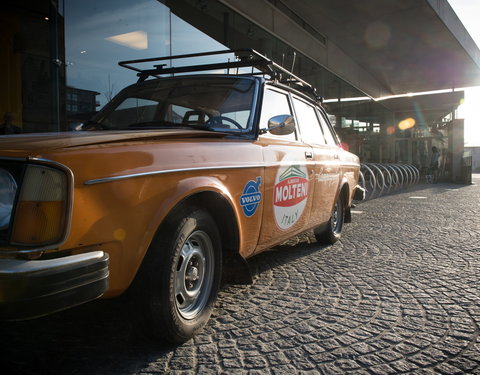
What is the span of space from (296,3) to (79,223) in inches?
448

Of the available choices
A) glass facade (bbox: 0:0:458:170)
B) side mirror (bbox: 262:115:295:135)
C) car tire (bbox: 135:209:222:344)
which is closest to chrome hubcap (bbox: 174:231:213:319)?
car tire (bbox: 135:209:222:344)

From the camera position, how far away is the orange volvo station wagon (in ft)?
5.38

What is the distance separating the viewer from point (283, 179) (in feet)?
11.0

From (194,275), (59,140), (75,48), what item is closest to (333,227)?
(194,275)

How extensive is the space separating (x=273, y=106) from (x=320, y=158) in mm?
1017

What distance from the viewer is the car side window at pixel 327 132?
4895mm

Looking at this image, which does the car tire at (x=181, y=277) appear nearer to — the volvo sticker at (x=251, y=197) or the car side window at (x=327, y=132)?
the volvo sticker at (x=251, y=197)

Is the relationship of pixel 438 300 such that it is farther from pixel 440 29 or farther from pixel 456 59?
pixel 456 59

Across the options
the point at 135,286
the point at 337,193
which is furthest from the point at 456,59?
the point at 135,286

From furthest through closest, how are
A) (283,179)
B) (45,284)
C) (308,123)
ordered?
(308,123), (283,179), (45,284)

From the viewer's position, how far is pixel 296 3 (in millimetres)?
11445

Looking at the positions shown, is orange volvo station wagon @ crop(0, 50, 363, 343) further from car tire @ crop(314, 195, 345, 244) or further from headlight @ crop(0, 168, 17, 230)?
car tire @ crop(314, 195, 345, 244)

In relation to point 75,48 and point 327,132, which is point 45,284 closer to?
point 327,132

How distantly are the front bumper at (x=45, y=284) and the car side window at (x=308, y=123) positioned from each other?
2815 millimetres
